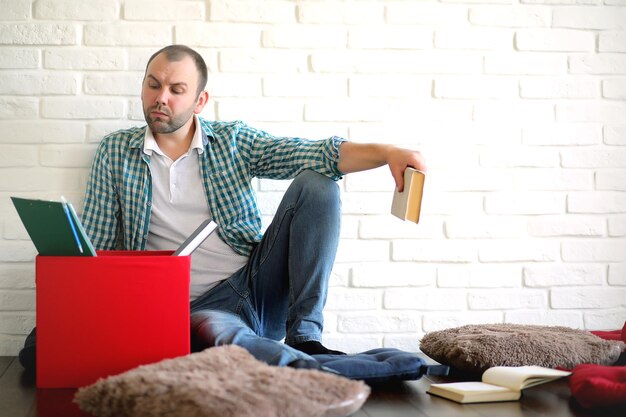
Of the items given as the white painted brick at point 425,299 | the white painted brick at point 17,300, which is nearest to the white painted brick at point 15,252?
the white painted brick at point 17,300

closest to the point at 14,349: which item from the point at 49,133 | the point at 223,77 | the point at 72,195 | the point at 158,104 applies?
the point at 72,195

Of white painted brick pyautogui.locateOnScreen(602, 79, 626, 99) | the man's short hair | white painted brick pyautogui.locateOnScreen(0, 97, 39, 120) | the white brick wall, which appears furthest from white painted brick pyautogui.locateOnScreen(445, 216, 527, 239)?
white painted brick pyautogui.locateOnScreen(0, 97, 39, 120)

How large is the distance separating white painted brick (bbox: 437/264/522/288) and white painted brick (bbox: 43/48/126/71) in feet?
4.46

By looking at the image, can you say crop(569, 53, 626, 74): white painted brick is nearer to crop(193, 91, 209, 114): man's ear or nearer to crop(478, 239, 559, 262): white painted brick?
crop(478, 239, 559, 262): white painted brick

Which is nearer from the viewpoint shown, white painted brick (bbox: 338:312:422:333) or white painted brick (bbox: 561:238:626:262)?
white painted brick (bbox: 338:312:422:333)

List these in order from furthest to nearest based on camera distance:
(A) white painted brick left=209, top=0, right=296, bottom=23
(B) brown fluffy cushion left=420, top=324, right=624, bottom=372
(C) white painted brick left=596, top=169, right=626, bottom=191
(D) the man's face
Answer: (C) white painted brick left=596, top=169, right=626, bottom=191
(A) white painted brick left=209, top=0, right=296, bottom=23
(D) the man's face
(B) brown fluffy cushion left=420, top=324, right=624, bottom=372

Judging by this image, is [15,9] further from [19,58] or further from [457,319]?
[457,319]

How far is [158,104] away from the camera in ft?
8.68

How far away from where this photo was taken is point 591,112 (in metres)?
3.06

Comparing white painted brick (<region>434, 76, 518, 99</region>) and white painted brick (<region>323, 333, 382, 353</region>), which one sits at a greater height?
white painted brick (<region>434, 76, 518, 99</region>)

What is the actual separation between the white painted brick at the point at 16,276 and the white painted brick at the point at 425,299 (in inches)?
48.9

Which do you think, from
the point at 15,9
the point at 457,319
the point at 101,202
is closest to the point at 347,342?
the point at 457,319

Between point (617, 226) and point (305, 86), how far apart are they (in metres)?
1.28

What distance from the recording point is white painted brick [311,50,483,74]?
115 inches
